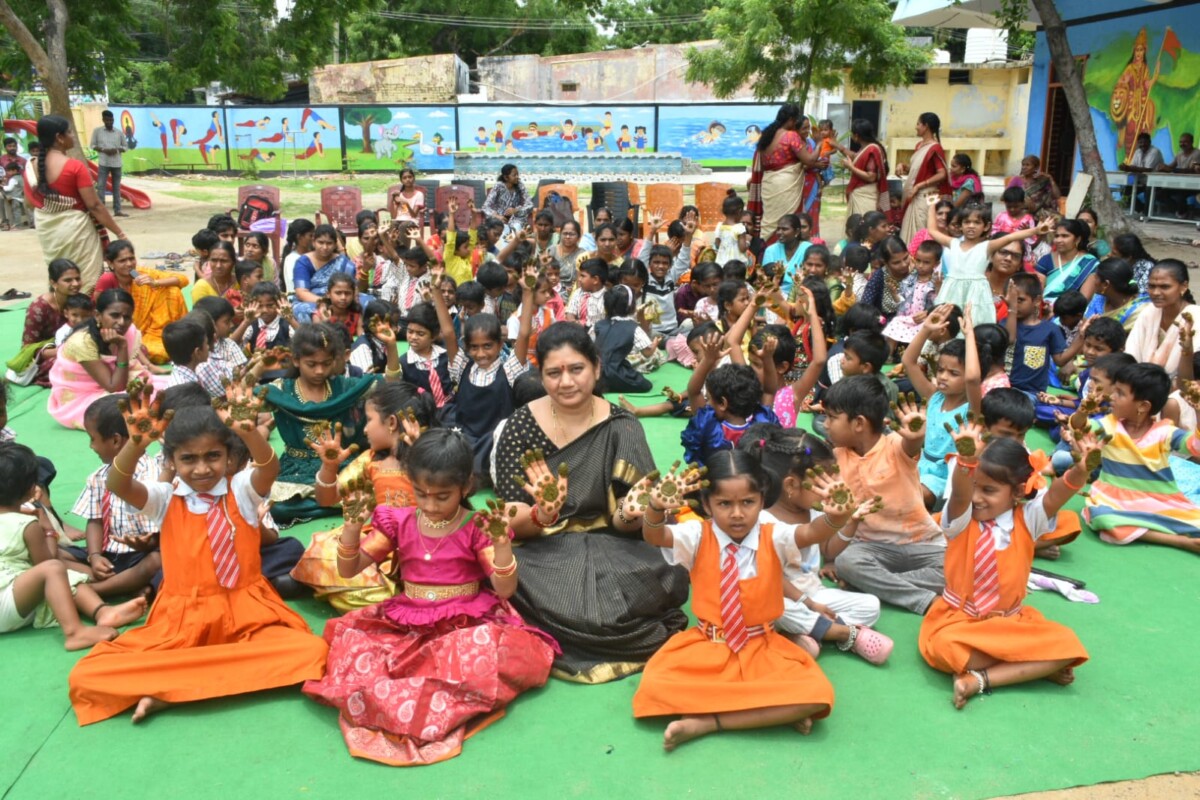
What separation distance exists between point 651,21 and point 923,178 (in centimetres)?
3651

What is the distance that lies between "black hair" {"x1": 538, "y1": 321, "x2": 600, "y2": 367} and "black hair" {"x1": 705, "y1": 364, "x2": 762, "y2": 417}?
0.68 m

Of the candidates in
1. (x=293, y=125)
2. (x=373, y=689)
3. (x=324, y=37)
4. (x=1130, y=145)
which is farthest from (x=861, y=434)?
(x=293, y=125)

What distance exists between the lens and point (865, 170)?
383 inches

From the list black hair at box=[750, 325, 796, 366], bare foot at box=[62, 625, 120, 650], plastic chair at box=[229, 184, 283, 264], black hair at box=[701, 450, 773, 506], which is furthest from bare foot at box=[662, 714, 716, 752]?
plastic chair at box=[229, 184, 283, 264]

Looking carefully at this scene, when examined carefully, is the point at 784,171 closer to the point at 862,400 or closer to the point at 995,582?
the point at 862,400

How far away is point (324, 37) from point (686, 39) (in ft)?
86.6

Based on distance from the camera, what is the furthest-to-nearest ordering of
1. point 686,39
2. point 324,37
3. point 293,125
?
point 686,39 < point 293,125 < point 324,37

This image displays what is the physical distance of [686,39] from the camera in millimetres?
41781

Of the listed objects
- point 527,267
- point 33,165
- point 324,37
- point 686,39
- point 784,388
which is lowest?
point 784,388

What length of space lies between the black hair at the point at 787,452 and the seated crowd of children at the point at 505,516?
0.01 meters

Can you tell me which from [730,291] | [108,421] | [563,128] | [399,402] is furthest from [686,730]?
[563,128]

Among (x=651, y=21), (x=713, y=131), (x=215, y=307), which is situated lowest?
(x=215, y=307)

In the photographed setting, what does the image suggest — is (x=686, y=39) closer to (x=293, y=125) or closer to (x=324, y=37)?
(x=293, y=125)

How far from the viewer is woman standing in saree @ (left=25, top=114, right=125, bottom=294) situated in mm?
7348
